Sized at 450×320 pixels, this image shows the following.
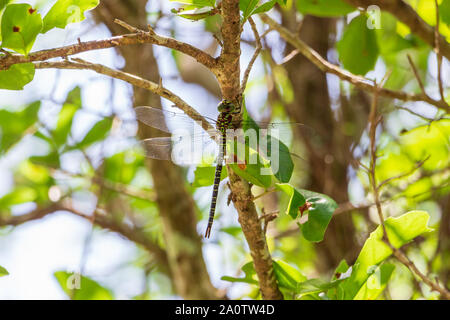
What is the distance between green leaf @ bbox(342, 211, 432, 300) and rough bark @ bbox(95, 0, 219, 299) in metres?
0.92

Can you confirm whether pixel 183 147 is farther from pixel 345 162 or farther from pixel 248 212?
pixel 345 162

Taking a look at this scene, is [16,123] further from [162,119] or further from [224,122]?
[224,122]

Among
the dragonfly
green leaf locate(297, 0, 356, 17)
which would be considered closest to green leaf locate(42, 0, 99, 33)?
the dragonfly

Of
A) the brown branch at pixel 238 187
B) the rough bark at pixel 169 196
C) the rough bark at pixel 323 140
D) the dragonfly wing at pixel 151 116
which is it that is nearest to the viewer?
the brown branch at pixel 238 187

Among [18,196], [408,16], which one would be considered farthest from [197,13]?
[18,196]

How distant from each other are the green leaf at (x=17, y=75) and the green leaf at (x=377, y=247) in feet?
2.70

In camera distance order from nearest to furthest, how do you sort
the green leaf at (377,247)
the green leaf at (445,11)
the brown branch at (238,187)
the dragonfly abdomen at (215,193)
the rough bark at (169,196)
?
the brown branch at (238,187) < the green leaf at (377,247) < the dragonfly abdomen at (215,193) < the green leaf at (445,11) < the rough bark at (169,196)

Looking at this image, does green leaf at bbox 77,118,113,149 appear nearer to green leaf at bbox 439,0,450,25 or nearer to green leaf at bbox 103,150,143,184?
green leaf at bbox 103,150,143,184

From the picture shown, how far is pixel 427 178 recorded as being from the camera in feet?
6.26

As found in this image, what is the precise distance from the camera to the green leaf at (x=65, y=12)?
1.04m

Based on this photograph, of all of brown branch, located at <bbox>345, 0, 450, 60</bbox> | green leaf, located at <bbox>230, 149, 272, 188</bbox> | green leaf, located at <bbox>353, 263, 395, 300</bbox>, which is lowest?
green leaf, located at <bbox>353, 263, 395, 300</bbox>

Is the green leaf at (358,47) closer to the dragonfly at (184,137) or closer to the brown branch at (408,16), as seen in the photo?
the brown branch at (408,16)

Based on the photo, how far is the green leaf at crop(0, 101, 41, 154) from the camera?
196 centimetres

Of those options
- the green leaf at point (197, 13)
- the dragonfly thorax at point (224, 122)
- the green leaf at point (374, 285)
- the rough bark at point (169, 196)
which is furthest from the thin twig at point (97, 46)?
the rough bark at point (169, 196)
